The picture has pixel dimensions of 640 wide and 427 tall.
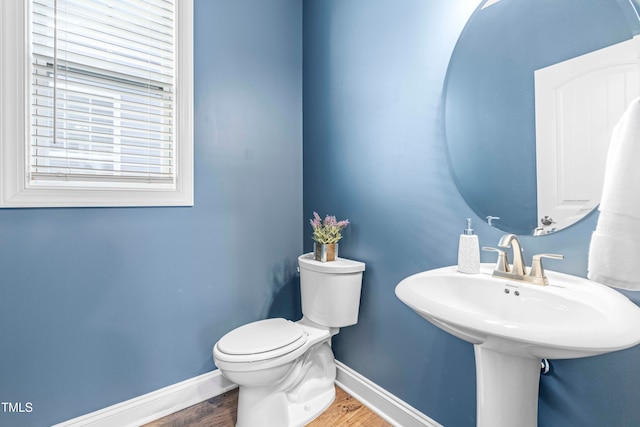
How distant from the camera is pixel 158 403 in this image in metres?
1.55

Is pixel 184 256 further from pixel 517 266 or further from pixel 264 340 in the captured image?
pixel 517 266

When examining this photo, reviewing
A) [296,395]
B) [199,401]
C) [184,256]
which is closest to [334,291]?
[296,395]

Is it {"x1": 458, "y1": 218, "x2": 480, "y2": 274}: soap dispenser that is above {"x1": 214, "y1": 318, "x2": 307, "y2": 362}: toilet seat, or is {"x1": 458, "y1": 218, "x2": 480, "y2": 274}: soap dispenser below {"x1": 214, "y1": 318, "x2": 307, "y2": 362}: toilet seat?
above

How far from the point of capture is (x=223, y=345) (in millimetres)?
1357

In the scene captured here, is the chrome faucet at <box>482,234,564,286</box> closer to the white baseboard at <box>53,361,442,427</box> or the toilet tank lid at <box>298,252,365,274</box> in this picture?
the toilet tank lid at <box>298,252,365,274</box>

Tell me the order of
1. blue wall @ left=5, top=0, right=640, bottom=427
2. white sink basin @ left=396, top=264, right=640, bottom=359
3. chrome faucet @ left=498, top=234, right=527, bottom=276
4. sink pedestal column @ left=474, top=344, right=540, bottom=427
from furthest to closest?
blue wall @ left=5, top=0, right=640, bottom=427 < chrome faucet @ left=498, top=234, right=527, bottom=276 < sink pedestal column @ left=474, top=344, right=540, bottom=427 < white sink basin @ left=396, top=264, right=640, bottom=359

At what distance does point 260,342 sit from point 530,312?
1049 millimetres

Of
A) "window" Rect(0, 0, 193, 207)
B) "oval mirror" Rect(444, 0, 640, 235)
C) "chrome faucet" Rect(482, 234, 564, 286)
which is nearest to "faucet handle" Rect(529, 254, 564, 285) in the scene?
"chrome faucet" Rect(482, 234, 564, 286)

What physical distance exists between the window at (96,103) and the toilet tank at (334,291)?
800 mm

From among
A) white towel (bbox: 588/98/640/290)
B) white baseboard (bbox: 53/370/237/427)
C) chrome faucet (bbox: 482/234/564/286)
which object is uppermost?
white towel (bbox: 588/98/640/290)

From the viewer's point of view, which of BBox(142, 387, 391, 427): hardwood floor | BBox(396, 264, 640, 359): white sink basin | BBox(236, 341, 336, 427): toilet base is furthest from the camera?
BBox(142, 387, 391, 427): hardwood floor

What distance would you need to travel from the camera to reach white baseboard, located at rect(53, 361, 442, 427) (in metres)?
1.41

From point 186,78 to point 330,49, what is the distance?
0.85 meters

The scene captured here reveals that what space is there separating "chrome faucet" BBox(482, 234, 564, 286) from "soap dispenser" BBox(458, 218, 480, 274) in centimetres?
4
